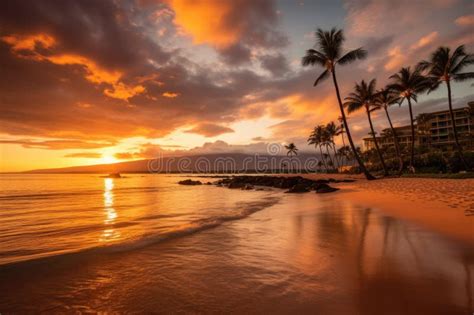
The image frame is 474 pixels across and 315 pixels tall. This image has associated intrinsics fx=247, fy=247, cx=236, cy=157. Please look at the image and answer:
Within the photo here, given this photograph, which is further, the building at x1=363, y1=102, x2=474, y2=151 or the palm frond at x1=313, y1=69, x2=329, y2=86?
the building at x1=363, y1=102, x2=474, y2=151

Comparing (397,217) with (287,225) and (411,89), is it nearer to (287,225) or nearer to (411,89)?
(287,225)

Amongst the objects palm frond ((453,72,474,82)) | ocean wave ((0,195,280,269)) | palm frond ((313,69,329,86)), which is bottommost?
ocean wave ((0,195,280,269))

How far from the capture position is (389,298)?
3.01m

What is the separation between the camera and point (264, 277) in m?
3.76

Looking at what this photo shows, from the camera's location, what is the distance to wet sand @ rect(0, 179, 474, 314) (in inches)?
116

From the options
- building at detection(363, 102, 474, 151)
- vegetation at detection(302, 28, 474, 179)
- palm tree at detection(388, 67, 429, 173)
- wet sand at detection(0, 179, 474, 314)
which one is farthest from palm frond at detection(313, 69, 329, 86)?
building at detection(363, 102, 474, 151)

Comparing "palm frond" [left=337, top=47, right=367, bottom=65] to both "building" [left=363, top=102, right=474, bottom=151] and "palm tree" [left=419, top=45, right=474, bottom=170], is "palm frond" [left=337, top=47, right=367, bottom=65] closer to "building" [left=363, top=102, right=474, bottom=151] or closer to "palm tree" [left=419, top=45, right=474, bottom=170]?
"palm tree" [left=419, top=45, right=474, bottom=170]

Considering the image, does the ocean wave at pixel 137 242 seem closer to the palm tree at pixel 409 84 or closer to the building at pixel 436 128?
the palm tree at pixel 409 84

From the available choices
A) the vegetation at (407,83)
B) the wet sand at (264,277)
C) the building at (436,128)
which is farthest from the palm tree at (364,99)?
the building at (436,128)

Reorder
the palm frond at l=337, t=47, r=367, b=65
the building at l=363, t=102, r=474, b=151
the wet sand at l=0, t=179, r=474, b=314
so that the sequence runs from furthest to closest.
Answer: the building at l=363, t=102, r=474, b=151, the palm frond at l=337, t=47, r=367, b=65, the wet sand at l=0, t=179, r=474, b=314

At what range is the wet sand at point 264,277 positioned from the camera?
294cm

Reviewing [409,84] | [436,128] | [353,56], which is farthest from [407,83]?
[436,128]

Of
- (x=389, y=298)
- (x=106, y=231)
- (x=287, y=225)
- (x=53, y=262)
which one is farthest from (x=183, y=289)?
(x=106, y=231)

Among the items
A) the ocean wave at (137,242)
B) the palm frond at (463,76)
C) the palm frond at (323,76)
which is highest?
the palm frond at (323,76)
